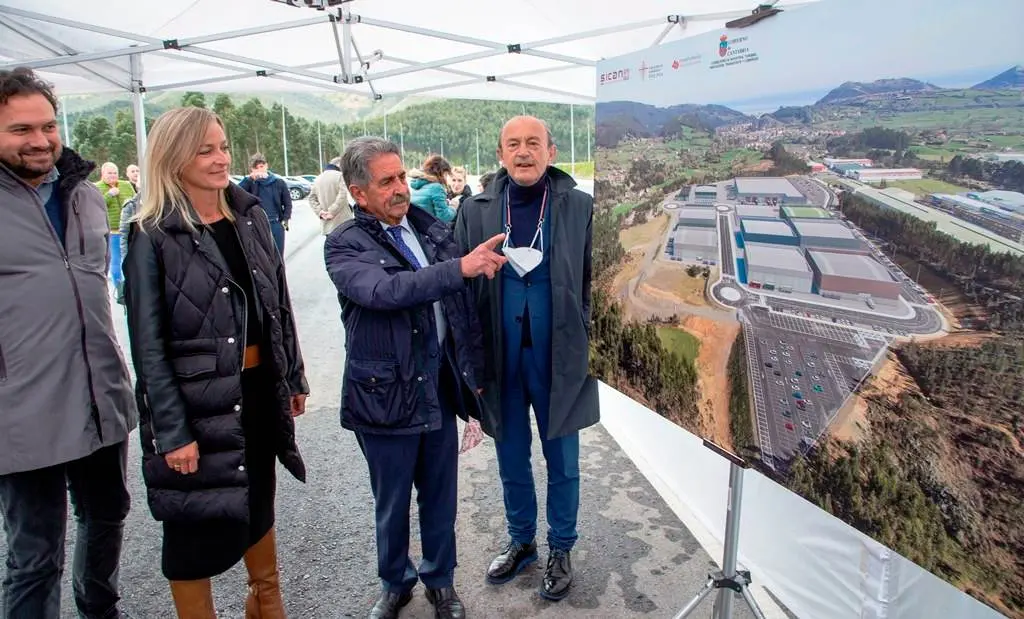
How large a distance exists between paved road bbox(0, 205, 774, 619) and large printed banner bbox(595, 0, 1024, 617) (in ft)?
3.59

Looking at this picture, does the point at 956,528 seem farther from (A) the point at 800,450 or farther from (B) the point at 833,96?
(B) the point at 833,96

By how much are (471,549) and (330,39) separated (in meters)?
5.81

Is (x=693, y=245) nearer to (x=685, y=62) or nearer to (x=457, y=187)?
(x=685, y=62)

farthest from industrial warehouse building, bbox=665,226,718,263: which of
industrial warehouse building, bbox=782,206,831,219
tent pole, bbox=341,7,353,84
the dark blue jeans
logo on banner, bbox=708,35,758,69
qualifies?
tent pole, bbox=341,7,353,84

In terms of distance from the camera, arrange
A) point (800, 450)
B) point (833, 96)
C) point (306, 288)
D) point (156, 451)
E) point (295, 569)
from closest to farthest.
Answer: point (833, 96)
point (800, 450)
point (156, 451)
point (295, 569)
point (306, 288)

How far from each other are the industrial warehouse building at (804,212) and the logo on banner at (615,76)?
87 centimetres

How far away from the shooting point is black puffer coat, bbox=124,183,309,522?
70.4 inches

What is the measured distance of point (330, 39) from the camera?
22.5 ft

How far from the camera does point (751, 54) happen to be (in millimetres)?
1634

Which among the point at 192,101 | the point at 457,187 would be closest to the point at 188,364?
the point at 457,187

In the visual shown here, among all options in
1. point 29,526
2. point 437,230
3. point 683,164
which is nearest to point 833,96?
point 683,164

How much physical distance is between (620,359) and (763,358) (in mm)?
722

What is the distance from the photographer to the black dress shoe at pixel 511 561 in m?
2.71

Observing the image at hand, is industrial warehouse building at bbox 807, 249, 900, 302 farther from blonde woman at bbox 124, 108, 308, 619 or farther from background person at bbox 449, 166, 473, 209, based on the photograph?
background person at bbox 449, 166, 473, 209
